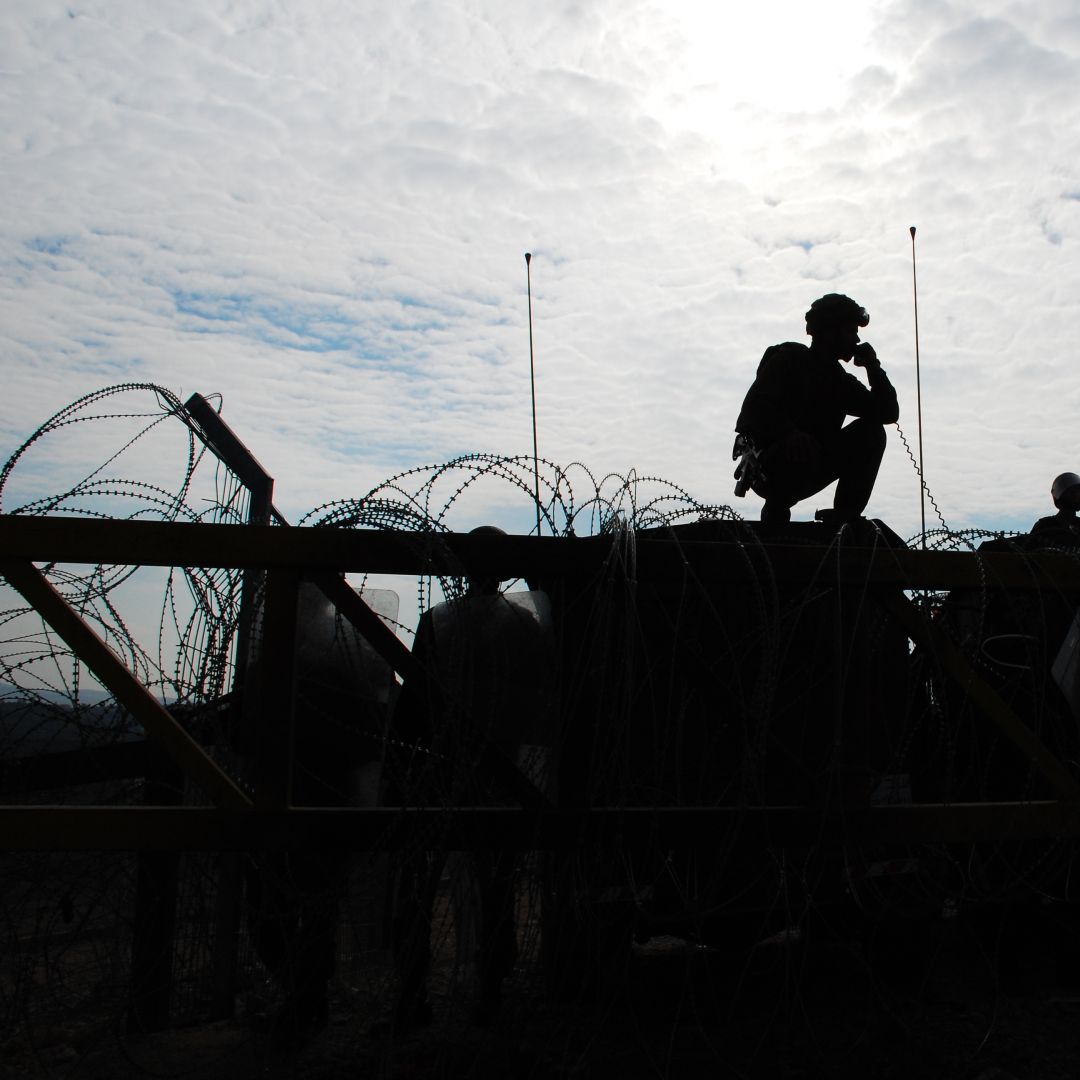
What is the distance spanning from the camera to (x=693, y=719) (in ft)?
15.5

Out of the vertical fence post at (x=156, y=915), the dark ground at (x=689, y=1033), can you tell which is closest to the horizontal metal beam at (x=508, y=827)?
the dark ground at (x=689, y=1033)

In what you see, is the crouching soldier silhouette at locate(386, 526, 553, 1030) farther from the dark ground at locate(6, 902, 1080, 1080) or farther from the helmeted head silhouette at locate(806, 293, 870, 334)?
the helmeted head silhouette at locate(806, 293, 870, 334)

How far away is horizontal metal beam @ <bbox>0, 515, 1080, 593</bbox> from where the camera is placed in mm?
3445

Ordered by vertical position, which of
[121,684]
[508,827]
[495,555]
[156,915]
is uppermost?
[495,555]

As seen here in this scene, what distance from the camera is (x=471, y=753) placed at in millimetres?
3699

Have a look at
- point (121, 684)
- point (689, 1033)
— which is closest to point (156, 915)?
point (121, 684)

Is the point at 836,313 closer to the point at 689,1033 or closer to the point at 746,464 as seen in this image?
the point at 746,464

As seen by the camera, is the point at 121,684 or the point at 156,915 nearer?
the point at 121,684

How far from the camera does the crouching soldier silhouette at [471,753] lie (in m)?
3.47

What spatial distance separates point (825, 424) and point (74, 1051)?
13.7 ft

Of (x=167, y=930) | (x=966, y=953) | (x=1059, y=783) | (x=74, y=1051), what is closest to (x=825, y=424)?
(x=1059, y=783)

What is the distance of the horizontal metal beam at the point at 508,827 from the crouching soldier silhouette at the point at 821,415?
6.01ft

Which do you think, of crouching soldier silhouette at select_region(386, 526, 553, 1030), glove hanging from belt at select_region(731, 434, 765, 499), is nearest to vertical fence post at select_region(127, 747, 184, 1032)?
crouching soldier silhouette at select_region(386, 526, 553, 1030)

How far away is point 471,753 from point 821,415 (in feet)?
9.38
